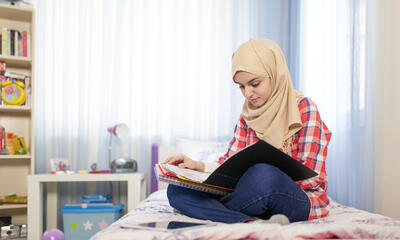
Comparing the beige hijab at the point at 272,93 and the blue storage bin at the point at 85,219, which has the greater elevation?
the beige hijab at the point at 272,93

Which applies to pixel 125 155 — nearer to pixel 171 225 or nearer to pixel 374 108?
pixel 374 108

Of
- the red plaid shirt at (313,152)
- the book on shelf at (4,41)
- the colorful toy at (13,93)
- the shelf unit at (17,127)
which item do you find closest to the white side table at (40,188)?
the shelf unit at (17,127)

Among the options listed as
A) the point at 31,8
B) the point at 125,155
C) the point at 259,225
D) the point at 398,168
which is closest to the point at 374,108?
the point at 398,168

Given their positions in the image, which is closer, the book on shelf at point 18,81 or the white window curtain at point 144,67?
the book on shelf at point 18,81

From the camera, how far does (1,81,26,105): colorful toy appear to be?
261 centimetres

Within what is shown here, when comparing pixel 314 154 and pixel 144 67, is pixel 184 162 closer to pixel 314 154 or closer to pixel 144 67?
pixel 314 154

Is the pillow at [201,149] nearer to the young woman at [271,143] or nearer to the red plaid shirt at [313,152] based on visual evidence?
the young woman at [271,143]

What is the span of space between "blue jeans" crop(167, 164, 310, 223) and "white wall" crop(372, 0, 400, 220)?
81cm

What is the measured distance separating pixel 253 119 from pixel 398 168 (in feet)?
2.43

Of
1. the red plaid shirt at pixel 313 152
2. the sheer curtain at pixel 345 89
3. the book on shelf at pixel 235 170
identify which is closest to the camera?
the book on shelf at pixel 235 170

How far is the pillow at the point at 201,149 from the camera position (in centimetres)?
249

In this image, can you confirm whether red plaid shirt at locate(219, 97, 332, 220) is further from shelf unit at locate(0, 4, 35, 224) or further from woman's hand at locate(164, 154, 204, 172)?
shelf unit at locate(0, 4, 35, 224)

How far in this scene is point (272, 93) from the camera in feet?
4.80

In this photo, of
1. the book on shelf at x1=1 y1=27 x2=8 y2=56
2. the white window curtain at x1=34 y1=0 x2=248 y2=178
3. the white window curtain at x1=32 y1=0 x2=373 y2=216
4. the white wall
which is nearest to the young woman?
the white wall
